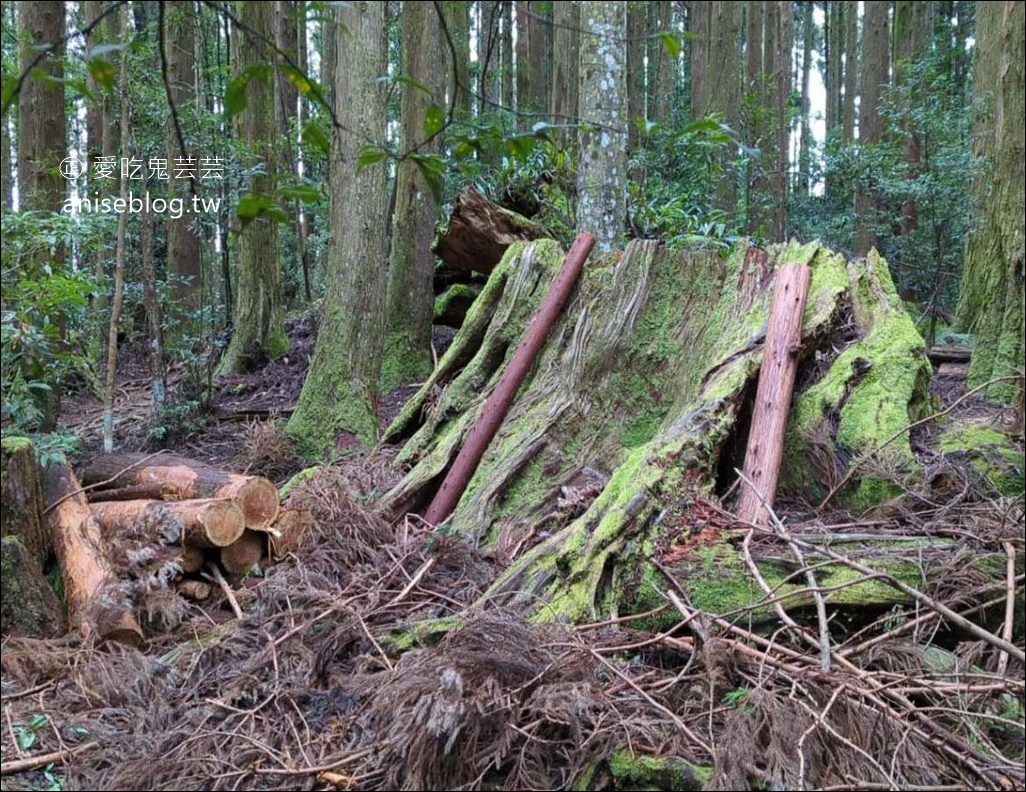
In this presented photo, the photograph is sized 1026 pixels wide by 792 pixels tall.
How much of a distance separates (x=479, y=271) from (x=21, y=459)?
5.77 meters

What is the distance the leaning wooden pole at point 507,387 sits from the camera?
211 inches

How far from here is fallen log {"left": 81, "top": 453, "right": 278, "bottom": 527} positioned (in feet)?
16.1

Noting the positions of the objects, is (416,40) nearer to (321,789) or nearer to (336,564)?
(336,564)

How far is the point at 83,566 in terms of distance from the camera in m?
4.31

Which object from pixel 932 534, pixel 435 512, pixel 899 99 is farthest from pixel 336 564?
pixel 899 99

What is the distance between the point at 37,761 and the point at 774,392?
3.89 meters

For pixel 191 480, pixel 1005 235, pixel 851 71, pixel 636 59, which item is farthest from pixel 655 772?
pixel 851 71

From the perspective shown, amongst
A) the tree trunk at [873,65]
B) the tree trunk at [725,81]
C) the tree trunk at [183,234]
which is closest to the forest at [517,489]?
the tree trunk at [183,234]

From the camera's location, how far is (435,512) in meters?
5.31

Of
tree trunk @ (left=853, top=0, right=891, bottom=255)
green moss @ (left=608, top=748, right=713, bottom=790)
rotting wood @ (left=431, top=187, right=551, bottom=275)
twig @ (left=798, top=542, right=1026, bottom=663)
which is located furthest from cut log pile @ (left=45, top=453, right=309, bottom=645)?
tree trunk @ (left=853, top=0, right=891, bottom=255)

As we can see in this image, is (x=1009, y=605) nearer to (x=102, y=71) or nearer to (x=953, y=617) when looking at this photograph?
(x=953, y=617)

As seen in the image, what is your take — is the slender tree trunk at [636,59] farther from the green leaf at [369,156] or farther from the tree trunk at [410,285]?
the green leaf at [369,156]

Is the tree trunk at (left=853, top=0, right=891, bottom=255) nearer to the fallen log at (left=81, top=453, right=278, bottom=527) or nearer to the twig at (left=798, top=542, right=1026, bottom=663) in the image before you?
the fallen log at (left=81, top=453, right=278, bottom=527)

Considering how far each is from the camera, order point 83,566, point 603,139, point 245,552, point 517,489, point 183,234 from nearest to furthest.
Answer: point 83,566, point 245,552, point 517,489, point 603,139, point 183,234
